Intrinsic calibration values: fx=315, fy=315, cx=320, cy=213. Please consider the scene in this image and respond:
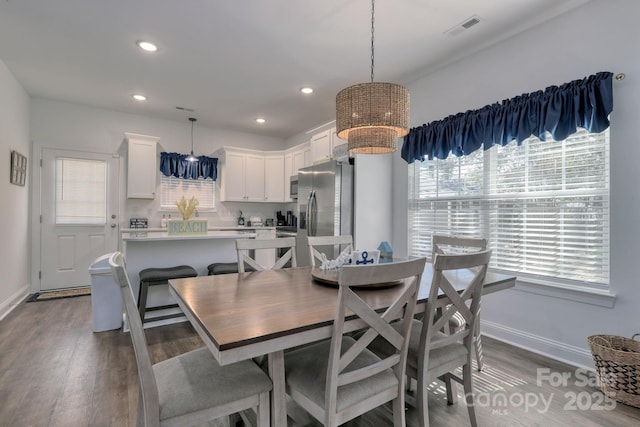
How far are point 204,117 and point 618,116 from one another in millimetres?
5217

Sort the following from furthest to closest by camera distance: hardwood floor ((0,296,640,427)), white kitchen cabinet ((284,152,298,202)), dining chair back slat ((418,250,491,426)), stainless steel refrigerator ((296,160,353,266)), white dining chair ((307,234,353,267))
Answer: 1. white kitchen cabinet ((284,152,298,202))
2. stainless steel refrigerator ((296,160,353,266))
3. white dining chair ((307,234,353,267))
4. hardwood floor ((0,296,640,427))
5. dining chair back slat ((418,250,491,426))

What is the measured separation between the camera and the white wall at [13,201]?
11.6 ft

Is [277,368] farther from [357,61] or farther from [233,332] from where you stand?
[357,61]

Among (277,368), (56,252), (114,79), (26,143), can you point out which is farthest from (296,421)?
(26,143)

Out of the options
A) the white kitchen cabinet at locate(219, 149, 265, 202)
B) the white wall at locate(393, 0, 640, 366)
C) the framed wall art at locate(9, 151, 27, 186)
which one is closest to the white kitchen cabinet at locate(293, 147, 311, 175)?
the white kitchen cabinet at locate(219, 149, 265, 202)

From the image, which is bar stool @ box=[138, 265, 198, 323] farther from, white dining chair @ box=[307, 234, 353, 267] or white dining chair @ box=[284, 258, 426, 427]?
white dining chair @ box=[284, 258, 426, 427]

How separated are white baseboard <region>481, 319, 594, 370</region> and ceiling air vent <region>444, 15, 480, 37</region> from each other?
2.75 metres

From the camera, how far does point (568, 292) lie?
8.30ft

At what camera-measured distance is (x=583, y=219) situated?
2480mm

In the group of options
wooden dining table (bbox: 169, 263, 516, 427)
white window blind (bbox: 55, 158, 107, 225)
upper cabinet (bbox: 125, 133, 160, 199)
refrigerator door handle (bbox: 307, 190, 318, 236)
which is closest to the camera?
wooden dining table (bbox: 169, 263, 516, 427)

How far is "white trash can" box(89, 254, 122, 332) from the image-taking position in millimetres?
3109

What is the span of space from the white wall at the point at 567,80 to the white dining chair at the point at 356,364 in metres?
1.96

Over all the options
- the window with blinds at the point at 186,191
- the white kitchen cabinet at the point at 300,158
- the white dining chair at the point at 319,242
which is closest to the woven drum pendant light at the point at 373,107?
the white dining chair at the point at 319,242

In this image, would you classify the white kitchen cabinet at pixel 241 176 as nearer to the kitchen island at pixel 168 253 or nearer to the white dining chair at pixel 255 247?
the kitchen island at pixel 168 253
